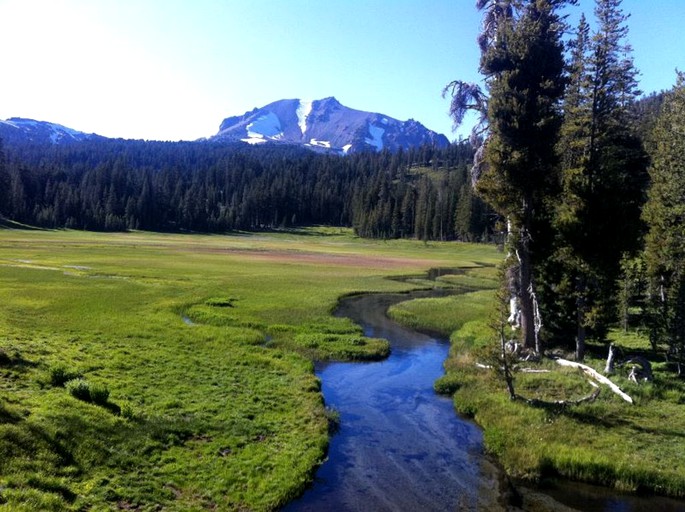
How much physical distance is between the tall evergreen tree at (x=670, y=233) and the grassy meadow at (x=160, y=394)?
52.3ft

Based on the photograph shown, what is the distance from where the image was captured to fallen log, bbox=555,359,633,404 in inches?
796

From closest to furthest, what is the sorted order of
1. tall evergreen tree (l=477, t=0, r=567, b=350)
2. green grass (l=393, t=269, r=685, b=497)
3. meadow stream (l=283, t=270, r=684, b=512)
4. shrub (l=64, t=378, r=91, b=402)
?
meadow stream (l=283, t=270, r=684, b=512) < green grass (l=393, t=269, r=685, b=497) < shrub (l=64, t=378, r=91, b=402) < tall evergreen tree (l=477, t=0, r=567, b=350)

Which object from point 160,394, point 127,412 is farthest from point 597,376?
point 127,412

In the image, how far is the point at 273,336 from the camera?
3319 centimetres

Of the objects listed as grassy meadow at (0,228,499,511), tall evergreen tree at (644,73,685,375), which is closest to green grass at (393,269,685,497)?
tall evergreen tree at (644,73,685,375)

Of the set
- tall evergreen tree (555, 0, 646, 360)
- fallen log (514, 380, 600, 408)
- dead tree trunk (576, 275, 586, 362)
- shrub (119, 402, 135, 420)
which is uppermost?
tall evergreen tree (555, 0, 646, 360)

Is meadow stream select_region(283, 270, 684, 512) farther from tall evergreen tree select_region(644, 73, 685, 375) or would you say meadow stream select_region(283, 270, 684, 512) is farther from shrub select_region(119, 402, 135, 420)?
tall evergreen tree select_region(644, 73, 685, 375)

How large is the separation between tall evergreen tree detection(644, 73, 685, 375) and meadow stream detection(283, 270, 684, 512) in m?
12.7

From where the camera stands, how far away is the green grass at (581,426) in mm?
15281

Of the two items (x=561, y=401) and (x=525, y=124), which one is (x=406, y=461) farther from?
(x=525, y=124)

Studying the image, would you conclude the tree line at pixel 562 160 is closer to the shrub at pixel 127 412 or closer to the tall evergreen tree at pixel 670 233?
the tall evergreen tree at pixel 670 233

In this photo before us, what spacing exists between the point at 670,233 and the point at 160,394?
106 feet

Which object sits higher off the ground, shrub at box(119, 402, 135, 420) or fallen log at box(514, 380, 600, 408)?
fallen log at box(514, 380, 600, 408)

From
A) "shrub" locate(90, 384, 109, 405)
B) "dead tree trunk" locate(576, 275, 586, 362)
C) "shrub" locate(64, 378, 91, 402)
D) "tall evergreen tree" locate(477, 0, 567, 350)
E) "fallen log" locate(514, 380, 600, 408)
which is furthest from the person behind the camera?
"dead tree trunk" locate(576, 275, 586, 362)
